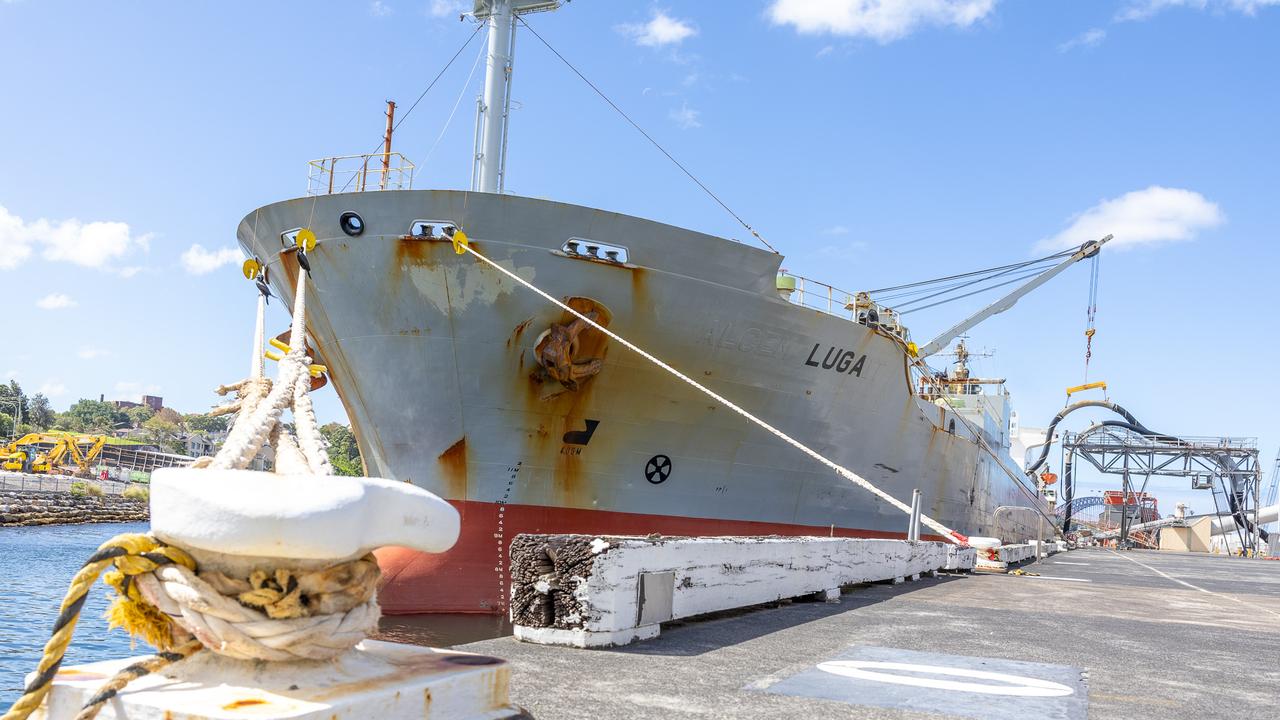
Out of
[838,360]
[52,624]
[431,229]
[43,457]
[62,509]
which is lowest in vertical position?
[62,509]

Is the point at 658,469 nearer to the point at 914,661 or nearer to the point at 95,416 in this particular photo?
the point at 914,661

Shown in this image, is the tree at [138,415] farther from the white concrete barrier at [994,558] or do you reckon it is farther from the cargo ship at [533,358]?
the white concrete barrier at [994,558]

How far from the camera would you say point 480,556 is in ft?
37.6

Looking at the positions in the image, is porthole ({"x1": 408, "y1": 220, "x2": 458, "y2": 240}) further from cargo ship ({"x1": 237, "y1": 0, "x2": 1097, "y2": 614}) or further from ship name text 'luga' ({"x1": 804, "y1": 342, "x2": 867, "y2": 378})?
ship name text 'luga' ({"x1": 804, "y1": 342, "x2": 867, "y2": 378})

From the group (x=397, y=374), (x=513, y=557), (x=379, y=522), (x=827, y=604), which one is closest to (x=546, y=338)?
(x=397, y=374)

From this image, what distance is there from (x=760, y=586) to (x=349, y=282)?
778 cm

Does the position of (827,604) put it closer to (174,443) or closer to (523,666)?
(523,666)

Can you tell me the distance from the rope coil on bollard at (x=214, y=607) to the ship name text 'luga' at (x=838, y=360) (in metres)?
12.0

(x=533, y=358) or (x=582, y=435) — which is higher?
(x=533, y=358)

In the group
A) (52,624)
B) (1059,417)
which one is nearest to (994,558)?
(52,624)

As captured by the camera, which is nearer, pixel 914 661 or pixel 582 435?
pixel 914 661

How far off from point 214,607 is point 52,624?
733 inches

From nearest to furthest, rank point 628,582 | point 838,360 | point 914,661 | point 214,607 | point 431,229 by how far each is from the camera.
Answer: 1. point 214,607
2. point 914,661
3. point 628,582
4. point 431,229
5. point 838,360

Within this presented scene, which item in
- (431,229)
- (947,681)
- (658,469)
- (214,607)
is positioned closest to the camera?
(214,607)
